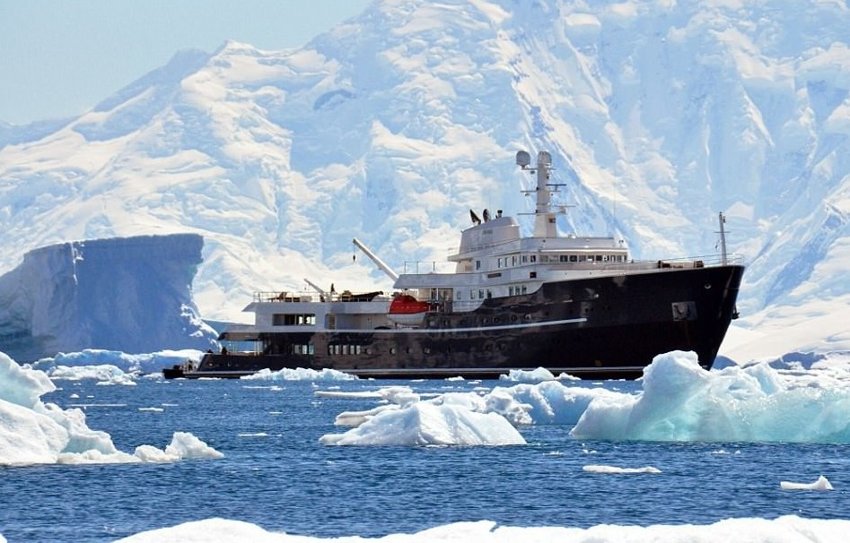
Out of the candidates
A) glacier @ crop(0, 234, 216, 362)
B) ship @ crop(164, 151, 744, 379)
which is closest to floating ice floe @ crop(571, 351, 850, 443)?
ship @ crop(164, 151, 744, 379)

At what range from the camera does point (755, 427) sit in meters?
40.4

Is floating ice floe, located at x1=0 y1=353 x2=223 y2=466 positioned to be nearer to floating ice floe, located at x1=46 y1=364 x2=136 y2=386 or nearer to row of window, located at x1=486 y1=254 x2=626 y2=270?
row of window, located at x1=486 y1=254 x2=626 y2=270

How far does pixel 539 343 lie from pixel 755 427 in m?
37.4

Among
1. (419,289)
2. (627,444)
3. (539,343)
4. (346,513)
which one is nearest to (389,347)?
(419,289)

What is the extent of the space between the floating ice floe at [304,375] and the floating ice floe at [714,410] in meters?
43.7

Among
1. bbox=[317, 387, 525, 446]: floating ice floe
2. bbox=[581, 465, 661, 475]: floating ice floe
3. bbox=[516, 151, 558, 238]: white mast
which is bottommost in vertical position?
bbox=[581, 465, 661, 475]: floating ice floe

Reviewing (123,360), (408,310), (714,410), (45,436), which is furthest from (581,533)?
(123,360)

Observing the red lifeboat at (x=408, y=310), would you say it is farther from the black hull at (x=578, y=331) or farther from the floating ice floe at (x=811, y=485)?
the floating ice floe at (x=811, y=485)

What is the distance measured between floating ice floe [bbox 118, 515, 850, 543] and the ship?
49.2 m

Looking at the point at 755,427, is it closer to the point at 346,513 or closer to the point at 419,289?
the point at 346,513

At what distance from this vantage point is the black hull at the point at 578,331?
73625 mm

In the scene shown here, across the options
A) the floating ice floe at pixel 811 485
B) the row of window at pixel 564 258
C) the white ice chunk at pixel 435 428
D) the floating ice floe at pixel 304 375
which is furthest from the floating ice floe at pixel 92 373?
the floating ice floe at pixel 811 485

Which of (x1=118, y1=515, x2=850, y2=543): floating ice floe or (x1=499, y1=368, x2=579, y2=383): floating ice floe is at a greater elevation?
(x1=499, y1=368, x2=579, y2=383): floating ice floe

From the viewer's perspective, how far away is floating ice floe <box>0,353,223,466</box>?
3347cm
